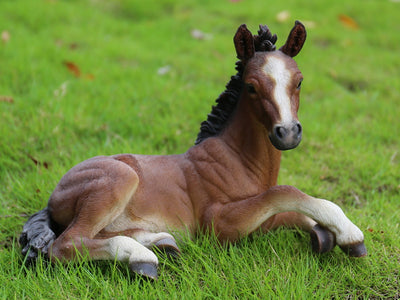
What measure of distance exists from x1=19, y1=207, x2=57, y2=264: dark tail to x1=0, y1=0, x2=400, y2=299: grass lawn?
8 centimetres

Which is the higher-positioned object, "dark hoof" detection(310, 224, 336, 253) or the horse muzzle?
the horse muzzle

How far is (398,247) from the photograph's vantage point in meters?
2.54

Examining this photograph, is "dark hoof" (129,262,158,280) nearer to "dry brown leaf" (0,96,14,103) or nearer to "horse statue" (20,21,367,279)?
"horse statue" (20,21,367,279)

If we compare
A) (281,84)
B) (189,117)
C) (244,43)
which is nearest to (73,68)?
(189,117)

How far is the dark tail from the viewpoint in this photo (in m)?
2.34

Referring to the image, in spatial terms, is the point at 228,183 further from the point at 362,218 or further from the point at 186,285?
the point at 362,218

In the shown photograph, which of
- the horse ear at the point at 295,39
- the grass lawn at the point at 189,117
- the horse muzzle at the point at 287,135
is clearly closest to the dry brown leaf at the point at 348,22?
the grass lawn at the point at 189,117

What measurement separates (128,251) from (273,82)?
1.09 metres

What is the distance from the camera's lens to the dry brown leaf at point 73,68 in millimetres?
4930

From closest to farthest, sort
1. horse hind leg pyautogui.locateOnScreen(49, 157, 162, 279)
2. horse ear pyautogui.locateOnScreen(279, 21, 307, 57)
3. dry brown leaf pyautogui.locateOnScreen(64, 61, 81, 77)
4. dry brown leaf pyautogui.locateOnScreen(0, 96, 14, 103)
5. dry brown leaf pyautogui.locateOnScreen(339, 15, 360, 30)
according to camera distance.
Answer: horse hind leg pyautogui.locateOnScreen(49, 157, 162, 279) → horse ear pyautogui.locateOnScreen(279, 21, 307, 57) → dry brown leaf pyautogui.locateOnScreen(0, 96, 14, 103) → dry brown leaf pyautogui.locateOnScreen(64, 61, 81, 77) → dry brown leaf pyautogui.locateOnScreen(339, 15, 360, 30)

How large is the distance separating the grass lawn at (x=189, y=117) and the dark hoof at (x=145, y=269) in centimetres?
6

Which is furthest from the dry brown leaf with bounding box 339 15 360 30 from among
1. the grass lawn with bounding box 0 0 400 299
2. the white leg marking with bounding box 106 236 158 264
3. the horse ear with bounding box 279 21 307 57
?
the white leg marking with bounding box 106 236 158 264

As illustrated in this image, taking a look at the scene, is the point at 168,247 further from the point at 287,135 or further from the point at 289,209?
the point at 287,135

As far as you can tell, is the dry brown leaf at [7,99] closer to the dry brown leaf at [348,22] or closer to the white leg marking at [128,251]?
the white leg marking at [128,251]
